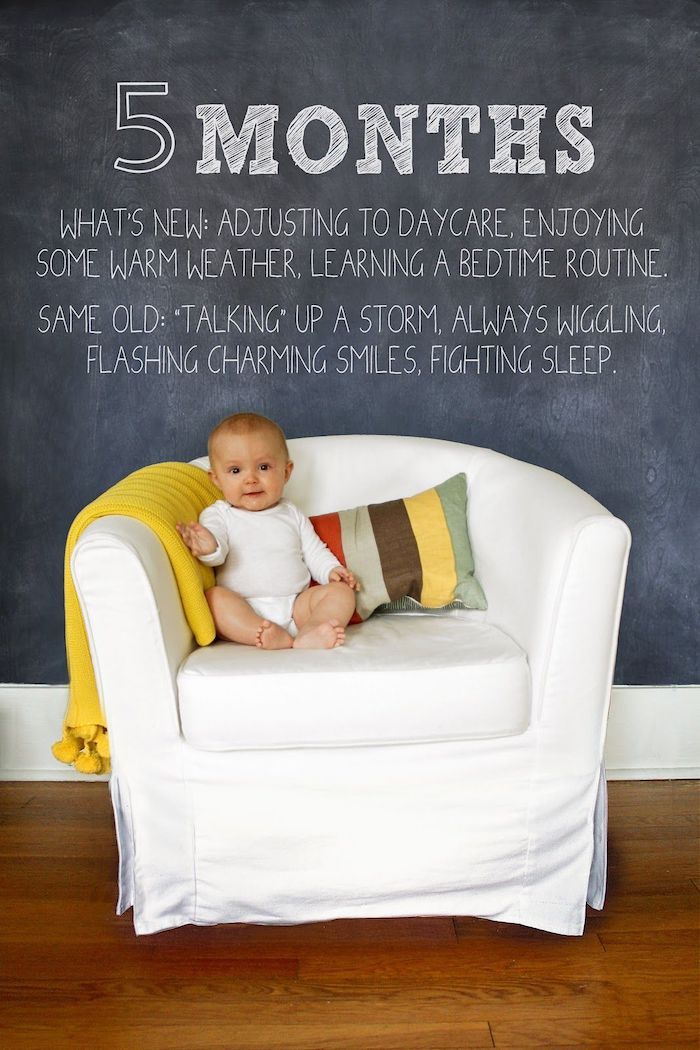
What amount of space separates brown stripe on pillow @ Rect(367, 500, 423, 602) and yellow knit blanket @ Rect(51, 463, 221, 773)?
15.0 inches

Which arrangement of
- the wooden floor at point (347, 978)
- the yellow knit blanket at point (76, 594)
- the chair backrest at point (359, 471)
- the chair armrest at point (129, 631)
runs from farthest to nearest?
the chair backrest at point (359, 471), the yellow knit blanket at point (76, 594), the chair armrest at point (129, 631), the wooden floor at point (347, 978)

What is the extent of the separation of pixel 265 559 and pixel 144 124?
123cm

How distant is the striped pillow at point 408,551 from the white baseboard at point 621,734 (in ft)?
2.39

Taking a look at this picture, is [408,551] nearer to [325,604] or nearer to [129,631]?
[325,604]

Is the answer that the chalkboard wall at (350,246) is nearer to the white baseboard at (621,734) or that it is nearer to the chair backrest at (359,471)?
the white baseboard at (621,734)

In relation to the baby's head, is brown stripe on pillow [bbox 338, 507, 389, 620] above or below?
below

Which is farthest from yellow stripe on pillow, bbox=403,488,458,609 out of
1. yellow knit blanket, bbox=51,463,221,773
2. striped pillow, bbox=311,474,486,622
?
yellow knit blanket, bbox=51,463,221,773

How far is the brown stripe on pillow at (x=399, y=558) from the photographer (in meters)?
2.15

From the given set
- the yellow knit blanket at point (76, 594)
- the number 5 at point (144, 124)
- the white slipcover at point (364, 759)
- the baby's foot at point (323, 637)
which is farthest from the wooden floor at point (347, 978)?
the number 5 at point (144, 124)

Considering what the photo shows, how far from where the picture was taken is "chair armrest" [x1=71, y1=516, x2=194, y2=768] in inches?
66.1

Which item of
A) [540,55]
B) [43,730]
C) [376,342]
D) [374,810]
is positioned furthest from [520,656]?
[540,55]

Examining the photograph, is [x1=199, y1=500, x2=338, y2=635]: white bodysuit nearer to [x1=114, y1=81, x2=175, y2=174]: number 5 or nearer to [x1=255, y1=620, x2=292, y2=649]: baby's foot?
[x1=255, y1=620, x2=292, y2=649]: baby's foot

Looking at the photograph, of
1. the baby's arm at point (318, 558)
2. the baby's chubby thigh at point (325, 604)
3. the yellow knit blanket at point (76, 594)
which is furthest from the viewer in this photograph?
the baby's arm at point (318, 558)

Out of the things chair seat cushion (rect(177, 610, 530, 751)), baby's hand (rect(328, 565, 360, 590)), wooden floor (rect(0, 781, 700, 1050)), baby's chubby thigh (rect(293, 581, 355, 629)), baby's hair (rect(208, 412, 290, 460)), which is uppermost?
baby's hair (rect(208, 412, 290, 460))
